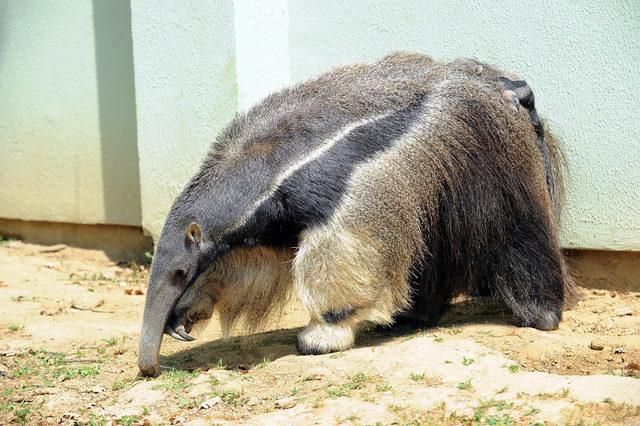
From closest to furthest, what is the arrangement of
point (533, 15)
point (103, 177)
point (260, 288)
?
point (260, 288) → point (533, 15) → point (103, 177)

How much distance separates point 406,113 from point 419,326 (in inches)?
60.2

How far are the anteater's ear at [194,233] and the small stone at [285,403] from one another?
1.22 m

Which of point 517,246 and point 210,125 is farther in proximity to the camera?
point 210,125

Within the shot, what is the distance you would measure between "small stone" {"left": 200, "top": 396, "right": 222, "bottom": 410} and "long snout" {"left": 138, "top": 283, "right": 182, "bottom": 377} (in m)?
0.68

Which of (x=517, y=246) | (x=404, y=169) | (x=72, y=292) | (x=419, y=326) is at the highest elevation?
(x=404, y=169)

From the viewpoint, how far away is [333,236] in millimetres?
5562

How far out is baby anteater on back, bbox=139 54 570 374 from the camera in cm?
563

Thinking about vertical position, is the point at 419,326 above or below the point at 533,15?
below

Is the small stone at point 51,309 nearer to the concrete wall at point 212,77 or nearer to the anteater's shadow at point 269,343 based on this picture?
the concrete wall at point 212,77

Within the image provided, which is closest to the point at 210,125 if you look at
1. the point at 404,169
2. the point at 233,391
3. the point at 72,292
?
the point at 72,292

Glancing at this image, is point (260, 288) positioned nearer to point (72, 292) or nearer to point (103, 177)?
point (72, 292)

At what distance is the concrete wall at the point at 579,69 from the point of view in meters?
6.66

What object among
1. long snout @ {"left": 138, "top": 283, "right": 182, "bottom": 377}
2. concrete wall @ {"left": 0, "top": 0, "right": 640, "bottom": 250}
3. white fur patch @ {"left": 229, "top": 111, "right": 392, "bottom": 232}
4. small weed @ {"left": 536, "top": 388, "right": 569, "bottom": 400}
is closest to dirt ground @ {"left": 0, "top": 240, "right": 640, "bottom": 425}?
small weed @ {"left": 536, "top": 388, "right": 569, "bottom": 400}

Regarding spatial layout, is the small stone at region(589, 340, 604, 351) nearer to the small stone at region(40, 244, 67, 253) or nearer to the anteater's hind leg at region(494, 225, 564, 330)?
the anteater's hind leg at region(494, 225, 564, 330)
